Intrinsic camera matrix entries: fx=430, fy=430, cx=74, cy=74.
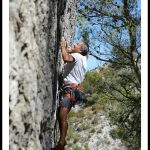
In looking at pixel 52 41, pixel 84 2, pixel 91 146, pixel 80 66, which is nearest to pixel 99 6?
pixel 84 2

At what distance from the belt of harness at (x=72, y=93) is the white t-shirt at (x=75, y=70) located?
0.09 metres

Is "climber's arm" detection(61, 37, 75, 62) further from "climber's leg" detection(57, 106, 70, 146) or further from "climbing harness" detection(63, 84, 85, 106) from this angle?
"climber's leg" detection(57, 106, 70, 146)

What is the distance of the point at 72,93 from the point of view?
21.5 ft

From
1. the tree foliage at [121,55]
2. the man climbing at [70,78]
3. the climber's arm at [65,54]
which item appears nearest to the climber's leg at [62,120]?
the man climbing at [70,78]

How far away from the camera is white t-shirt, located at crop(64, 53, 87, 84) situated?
6.70 metres

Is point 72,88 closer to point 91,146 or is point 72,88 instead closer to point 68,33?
point 68,33

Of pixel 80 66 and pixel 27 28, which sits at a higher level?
pixel 27 28

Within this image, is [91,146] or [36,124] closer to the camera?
[36,124]

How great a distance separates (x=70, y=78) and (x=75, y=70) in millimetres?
159

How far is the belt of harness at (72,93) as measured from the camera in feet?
21.4

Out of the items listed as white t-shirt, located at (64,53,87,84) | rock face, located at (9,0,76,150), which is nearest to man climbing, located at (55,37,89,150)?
white t-shirt, located at (64,53,87,84)

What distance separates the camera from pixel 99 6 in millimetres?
19188

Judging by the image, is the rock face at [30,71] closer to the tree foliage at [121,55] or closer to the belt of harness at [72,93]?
the belt of harness at [72,93]
